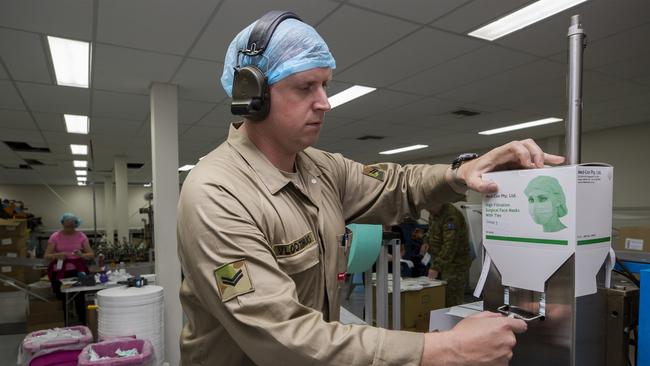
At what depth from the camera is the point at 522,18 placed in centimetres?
234

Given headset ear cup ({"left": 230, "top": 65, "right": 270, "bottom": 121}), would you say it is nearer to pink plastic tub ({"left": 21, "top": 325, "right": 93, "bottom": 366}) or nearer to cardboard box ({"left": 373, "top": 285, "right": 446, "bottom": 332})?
cardboard box ({"left": 373, "top": 285, "right": 446, "bottom": 332})

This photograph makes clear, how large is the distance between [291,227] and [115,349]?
2674 millimetres

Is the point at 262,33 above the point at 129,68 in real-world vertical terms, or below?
below

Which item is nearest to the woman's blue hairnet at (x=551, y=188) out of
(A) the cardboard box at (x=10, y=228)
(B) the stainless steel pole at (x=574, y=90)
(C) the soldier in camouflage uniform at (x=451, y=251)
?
(B) the stainless steel pole at (x=574, y=90)

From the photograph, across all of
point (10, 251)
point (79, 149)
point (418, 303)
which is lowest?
point (10, 251)

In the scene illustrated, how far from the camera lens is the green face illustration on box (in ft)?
2.38

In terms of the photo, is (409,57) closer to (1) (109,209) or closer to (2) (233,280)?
(2) (233,280)

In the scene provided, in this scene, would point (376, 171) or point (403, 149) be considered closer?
point (376, 171)

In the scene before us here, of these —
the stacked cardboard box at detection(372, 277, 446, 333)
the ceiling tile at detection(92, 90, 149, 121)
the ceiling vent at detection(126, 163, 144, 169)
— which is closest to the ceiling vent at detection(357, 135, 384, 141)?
the stacked cardboard box at detection(372, 277, 446, 333)

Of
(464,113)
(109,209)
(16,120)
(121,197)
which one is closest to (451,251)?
(464,113)

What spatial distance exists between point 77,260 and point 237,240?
17.8 feet

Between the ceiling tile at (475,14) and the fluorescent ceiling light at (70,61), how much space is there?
2383 mm

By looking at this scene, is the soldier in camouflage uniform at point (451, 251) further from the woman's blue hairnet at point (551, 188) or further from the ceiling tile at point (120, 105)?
the ceiling tile at point (120, 105)

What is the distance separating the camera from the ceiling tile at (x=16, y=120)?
442 centimetres
